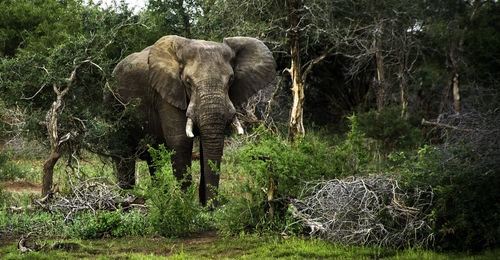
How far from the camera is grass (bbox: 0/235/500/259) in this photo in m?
5.79

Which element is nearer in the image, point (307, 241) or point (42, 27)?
point (307, 241)

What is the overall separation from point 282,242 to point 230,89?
13.1ft

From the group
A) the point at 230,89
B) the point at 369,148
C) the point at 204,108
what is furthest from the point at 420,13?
the point at 204,108

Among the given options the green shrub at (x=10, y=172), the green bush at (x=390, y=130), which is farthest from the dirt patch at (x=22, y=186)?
the green bush at (x=390, y=130)

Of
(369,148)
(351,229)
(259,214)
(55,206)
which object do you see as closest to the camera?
(351,229)

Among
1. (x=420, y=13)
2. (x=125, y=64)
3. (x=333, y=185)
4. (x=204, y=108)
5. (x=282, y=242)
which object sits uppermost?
(x=420, y=13)

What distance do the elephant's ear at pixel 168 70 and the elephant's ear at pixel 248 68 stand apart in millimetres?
970

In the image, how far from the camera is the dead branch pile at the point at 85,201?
7805 mm

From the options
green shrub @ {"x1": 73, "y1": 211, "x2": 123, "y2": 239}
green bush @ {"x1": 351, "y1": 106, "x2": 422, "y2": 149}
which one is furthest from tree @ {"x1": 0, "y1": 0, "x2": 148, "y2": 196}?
green bush @ {"x1": 351, "y1": 106, "x2": 422, "y2": 149}

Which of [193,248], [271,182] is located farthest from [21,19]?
[193,248]

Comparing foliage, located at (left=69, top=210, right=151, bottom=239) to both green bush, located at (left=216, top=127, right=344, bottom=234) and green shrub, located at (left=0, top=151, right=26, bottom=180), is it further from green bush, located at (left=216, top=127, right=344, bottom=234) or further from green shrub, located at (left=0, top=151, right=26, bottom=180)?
green shrub, located at (left=0, top=151, right=26, bottom=180)

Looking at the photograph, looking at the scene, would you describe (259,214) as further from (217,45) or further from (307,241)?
(217,45)

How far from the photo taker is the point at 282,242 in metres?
6.48

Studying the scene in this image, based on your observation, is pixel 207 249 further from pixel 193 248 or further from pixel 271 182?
pixel 271 182
